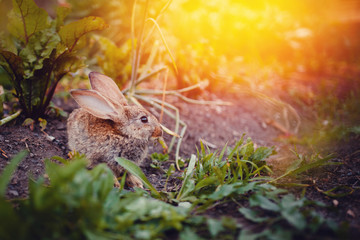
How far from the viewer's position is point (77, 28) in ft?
9.82

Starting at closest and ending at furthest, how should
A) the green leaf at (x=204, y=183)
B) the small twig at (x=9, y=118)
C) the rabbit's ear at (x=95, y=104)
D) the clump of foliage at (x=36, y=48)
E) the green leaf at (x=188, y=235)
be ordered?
1. the green leaf at (x=188, y=235)
2. the green leaf at (x=204, y=183)
3. the rabbit's ear at (x=95, y=104)
4. the clump of foliage at (x=36, y=48)
5. the small twig at (x=9, y=118)

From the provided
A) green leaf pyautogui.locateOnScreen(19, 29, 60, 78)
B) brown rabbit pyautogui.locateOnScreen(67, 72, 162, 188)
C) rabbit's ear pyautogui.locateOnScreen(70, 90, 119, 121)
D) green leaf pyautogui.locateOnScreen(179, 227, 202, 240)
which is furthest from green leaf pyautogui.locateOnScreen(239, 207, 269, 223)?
green leaf pyautogui.locateOnScreen(19, 29, 60, 78)

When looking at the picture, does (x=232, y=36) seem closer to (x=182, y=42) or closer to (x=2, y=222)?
(x=182, y=42)

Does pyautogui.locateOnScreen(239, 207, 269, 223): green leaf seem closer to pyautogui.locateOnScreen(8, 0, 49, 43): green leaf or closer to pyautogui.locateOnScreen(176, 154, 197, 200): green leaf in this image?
pyautogui.locateOnScreen(176, 154, 197, 200): green leaf

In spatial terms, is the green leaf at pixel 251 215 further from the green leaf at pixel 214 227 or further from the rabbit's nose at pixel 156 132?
the rabbit's nose at pixel 156 132

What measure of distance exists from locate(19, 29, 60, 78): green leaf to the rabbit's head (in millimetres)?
590

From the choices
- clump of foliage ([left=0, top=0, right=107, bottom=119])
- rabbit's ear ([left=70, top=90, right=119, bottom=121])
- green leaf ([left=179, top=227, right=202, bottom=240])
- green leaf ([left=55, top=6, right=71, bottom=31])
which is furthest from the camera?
green leaf ([left=55, top=6, right=71, bottom=31])

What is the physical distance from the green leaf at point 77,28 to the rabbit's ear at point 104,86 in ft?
1.46

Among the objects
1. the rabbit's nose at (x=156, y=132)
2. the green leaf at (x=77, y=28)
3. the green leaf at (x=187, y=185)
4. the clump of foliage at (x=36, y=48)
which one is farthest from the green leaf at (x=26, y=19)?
the green leaf at (x=187, y=185)

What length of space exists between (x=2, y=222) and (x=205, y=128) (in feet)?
10.9

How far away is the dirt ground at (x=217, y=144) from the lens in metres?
2.30

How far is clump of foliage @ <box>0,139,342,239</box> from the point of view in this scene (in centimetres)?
150

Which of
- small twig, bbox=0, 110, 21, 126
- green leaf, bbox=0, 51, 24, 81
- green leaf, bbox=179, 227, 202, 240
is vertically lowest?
green leaf, bbox=179, 227, 202, 240

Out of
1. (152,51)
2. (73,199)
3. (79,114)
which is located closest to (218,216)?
(73,199)
